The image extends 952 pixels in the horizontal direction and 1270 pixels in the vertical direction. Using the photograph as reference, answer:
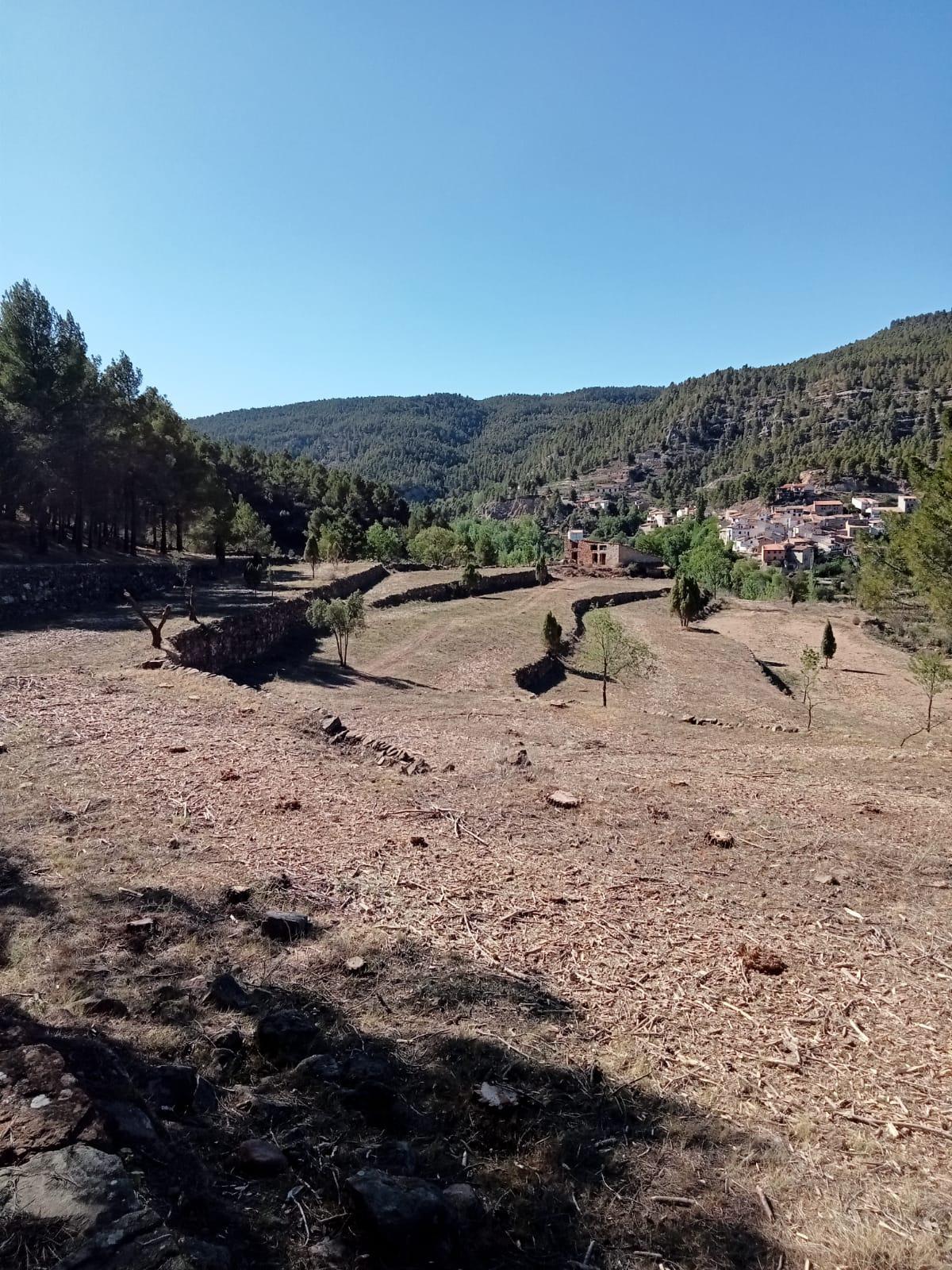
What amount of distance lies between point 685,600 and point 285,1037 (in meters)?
49.9

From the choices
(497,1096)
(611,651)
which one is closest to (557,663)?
(611,651)

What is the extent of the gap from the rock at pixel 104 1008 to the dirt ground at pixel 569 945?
0.09m

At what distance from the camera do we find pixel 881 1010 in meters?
5.57

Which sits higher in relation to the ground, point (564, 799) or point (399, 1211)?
point (399, 1211)

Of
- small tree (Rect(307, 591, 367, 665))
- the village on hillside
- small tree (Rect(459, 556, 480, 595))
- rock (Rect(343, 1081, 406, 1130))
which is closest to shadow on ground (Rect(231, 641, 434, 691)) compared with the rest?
small tree (Rect(307, 591, 367, 665))

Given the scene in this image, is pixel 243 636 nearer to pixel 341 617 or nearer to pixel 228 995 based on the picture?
pixel 341 617

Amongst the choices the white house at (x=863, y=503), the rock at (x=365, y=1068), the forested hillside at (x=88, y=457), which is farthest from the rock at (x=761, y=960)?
the white house at (x=863, y=503)

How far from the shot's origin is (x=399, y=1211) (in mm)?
3055

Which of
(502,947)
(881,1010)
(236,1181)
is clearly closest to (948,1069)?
(881,1010)

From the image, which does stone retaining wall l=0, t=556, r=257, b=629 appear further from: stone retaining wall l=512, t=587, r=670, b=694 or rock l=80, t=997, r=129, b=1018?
rock l=80, t=997, r=129, b=1018

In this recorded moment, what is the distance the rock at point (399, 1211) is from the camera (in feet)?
9.84

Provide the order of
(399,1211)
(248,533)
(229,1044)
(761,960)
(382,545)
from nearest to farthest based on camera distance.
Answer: (399,1211)
(229,1044)
(761,960)
(248,533)
(382,545)

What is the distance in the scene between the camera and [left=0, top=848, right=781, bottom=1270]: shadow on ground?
9.77 ft

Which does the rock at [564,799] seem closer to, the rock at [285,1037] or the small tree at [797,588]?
the rock at [285,1037]
